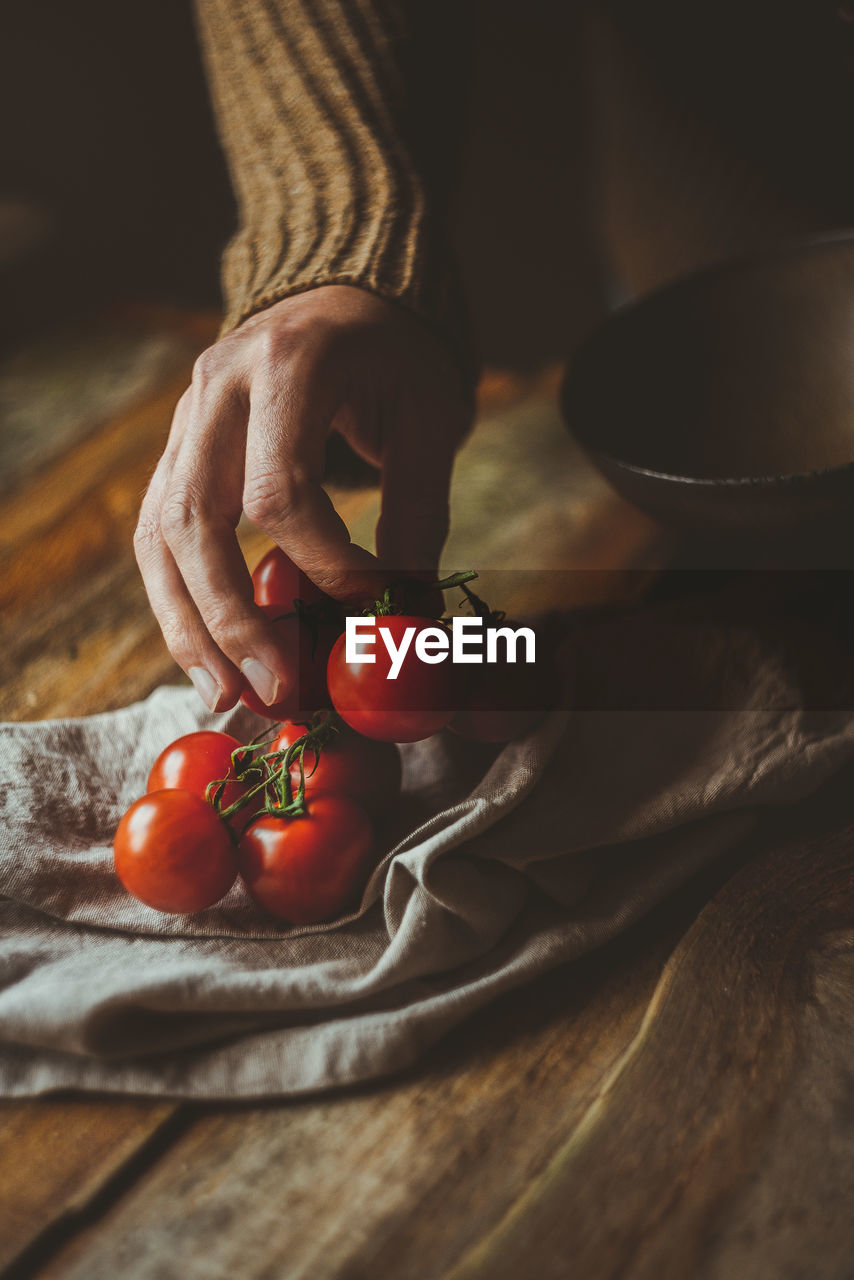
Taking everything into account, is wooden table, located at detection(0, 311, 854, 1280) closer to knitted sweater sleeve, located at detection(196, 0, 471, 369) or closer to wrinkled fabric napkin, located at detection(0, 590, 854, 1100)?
wrinkled fabric napkin, located at detection(0, 590, 854, 1100)

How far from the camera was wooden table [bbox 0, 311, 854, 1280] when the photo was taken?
0.35 m

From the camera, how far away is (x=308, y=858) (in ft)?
1.47

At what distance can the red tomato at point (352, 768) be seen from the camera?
47 cm

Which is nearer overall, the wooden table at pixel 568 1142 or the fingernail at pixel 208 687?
the wooden table at pixel 568 1142

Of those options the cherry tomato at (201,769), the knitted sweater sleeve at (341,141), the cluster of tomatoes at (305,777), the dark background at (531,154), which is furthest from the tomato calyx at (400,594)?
the dark background at (531,154)

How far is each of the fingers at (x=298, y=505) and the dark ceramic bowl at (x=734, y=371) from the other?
0.85 ft

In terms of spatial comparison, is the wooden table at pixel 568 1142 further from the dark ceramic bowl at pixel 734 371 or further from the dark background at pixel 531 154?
the dark background at pixel 531 154

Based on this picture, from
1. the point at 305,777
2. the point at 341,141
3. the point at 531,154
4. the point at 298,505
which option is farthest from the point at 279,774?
the point at 531,154

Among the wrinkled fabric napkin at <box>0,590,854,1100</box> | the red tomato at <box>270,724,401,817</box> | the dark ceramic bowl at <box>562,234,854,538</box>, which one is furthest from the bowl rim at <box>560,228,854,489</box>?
the red tomato at <box>270,724,401,817</box>

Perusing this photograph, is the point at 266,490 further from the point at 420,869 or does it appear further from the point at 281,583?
the point at 420,869

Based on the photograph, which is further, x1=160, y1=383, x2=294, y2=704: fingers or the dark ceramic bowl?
the dark ceramic bowl

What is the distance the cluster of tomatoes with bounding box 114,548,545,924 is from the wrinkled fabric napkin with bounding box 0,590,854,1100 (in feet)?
0.06

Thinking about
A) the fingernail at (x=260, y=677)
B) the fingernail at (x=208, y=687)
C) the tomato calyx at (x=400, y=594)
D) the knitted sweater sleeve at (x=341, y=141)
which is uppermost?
the knitted sweater sleeve at (x=341, y=141)

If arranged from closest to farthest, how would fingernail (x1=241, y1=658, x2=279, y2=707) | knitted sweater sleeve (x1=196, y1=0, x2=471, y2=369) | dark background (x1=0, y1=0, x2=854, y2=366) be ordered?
fingernail (x1=241, y1=658, x2=279, y2=707) → knitted sweater sleeve (x1=196, y1=0, x2=471, y2=369) → dark background (x1=0, y1=0, x2=854, y2=366)
